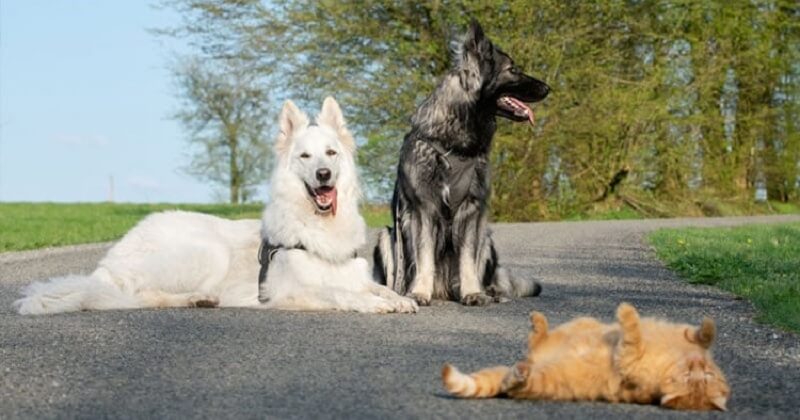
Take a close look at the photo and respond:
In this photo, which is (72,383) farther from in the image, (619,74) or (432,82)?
(619,74)

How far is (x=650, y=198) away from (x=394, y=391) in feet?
87.6

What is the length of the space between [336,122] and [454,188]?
1157mm

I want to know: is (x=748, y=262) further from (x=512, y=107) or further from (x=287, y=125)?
(x=287, y=125)

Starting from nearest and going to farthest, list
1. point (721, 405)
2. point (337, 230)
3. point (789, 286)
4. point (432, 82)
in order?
point (721, 405)
point (337, 230)
point (789, 286)
point (432, 82)

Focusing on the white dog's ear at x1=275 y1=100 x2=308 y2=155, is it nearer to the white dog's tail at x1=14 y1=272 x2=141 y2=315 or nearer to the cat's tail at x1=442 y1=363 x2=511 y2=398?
the white dog's tail at x1=14 y1=272 x2=141 y2=315

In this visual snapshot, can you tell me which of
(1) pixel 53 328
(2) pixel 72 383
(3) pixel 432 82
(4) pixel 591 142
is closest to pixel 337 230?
(1) pixel 53 328

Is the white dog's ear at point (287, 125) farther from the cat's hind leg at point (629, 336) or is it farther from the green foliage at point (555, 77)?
the green foliage at point (555, 77)

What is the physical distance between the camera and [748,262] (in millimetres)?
Answer: 13164

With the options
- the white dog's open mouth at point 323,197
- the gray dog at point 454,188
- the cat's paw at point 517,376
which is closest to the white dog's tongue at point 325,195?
the white dog's open mouth at point 323,197

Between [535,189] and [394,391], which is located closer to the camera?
[394,391]

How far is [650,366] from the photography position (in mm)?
4727

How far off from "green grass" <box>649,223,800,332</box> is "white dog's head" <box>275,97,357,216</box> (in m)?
3.44

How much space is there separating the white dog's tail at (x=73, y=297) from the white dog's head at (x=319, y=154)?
66.1 inches

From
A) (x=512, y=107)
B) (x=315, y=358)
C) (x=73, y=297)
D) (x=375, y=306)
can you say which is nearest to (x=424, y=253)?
(x=375, y=306)
